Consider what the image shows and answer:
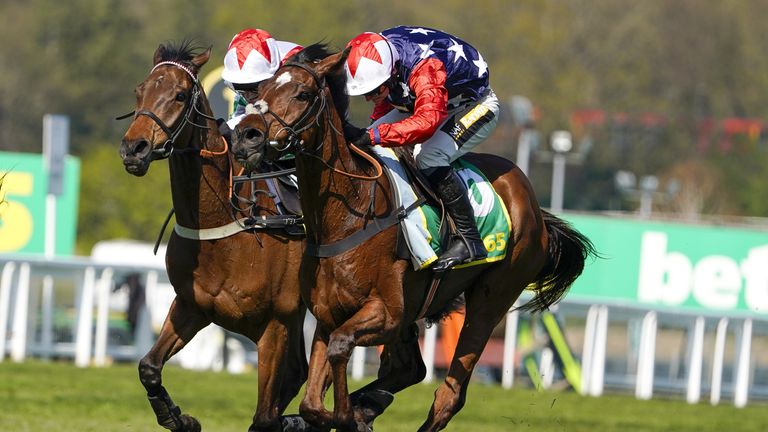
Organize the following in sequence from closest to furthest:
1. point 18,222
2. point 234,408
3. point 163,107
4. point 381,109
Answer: point 163,107, point 381,109, point 234,408, point 18,222

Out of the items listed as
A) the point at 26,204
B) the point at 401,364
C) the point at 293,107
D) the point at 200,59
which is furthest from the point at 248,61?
the point at 26,204

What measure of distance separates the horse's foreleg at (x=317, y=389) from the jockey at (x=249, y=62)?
1.27 m

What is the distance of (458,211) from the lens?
267 inches

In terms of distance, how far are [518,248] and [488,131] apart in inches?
24.3

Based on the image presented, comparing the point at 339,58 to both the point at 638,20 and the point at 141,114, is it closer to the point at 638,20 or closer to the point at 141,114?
the point at 141,114

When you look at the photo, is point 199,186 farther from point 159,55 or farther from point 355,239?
point 355,239

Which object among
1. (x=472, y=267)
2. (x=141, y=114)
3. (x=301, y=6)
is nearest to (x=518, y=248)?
(x=472, y=267)

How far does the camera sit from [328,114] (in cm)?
626

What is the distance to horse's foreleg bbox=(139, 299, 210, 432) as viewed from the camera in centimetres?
682

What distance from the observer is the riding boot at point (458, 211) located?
22.2ft

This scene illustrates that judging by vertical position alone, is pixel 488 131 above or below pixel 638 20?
below

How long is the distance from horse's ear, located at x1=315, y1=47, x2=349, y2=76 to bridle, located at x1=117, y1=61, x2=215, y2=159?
768mm

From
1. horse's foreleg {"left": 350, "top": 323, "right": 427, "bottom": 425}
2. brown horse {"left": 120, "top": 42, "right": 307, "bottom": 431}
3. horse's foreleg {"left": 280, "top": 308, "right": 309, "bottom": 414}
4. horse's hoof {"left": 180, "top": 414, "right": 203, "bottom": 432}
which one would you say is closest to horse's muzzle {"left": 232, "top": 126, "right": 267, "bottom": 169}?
brown horse {"left": 120, "top": 42, "right": 307, "bottom": 431}

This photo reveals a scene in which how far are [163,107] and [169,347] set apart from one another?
113cm
